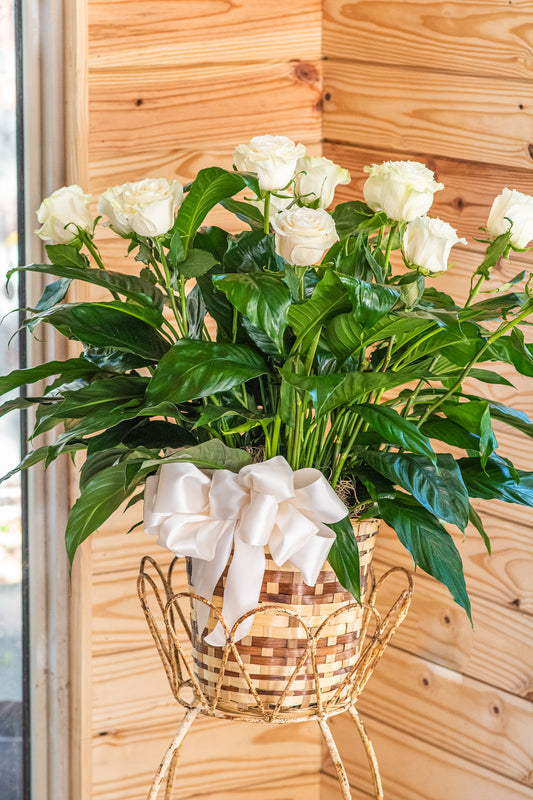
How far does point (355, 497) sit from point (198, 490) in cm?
18

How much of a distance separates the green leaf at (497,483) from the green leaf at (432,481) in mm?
59

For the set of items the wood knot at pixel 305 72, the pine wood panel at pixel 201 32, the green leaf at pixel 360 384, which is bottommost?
the green leaf at pixel 360 384

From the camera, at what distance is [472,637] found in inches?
49.7

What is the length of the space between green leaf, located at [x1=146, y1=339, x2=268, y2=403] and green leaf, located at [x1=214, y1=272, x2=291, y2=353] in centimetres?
6

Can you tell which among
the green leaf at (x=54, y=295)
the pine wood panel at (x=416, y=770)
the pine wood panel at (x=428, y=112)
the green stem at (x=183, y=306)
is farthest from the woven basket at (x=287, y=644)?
the pine wood panel at (x=428, y=112)

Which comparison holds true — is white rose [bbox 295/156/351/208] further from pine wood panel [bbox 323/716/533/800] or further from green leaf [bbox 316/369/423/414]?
pine wood panel [bbox 323/716/533/800]

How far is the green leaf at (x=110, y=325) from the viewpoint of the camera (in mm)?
900

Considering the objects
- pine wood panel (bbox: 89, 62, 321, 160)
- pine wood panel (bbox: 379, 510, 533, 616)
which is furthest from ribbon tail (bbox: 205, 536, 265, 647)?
pine wood panel (bbox: 89, 62, 321, 160)

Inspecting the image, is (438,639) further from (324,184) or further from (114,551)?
(324,184)

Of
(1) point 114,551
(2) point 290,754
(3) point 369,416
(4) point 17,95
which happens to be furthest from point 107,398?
(2) point 290,754

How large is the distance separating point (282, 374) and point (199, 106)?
708 mm

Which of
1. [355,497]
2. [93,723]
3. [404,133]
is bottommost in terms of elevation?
[93,723]

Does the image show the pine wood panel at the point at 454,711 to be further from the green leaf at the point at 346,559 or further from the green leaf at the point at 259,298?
the green leaf at the point at 259,298

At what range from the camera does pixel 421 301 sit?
919mm
